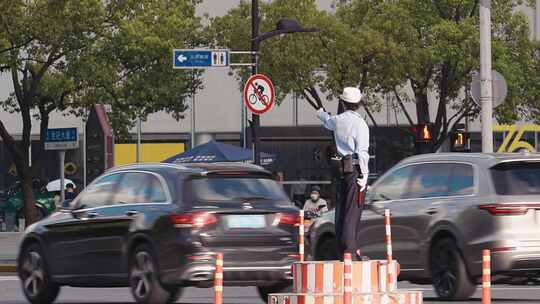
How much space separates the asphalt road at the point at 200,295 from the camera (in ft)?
62.5

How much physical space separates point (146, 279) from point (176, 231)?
2.26 feet

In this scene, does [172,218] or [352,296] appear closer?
[352,296]

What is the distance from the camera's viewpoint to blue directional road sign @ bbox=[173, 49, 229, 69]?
3191cm

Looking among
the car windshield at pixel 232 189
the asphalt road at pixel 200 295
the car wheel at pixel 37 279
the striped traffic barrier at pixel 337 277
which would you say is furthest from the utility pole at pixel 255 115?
the striped traffic barrier at pixel 337 277

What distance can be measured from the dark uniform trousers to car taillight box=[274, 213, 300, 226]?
0.90m

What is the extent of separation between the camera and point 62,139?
112 feet

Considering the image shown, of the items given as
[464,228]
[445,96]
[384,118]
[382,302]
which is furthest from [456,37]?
[382,302]

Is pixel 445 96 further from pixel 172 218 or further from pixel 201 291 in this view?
pixel 172 218

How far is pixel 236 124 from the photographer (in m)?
61.7

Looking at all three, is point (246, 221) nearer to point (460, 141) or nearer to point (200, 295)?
point (200, 295)

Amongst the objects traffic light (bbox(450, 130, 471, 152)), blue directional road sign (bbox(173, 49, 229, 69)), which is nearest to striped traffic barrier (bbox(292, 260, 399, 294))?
blue directional road sign (bbox(173, 49, 229, 69))

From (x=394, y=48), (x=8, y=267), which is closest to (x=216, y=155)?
(x=394, y=48)

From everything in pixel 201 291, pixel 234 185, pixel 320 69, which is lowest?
pixel 201 291

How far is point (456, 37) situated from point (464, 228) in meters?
30.5
